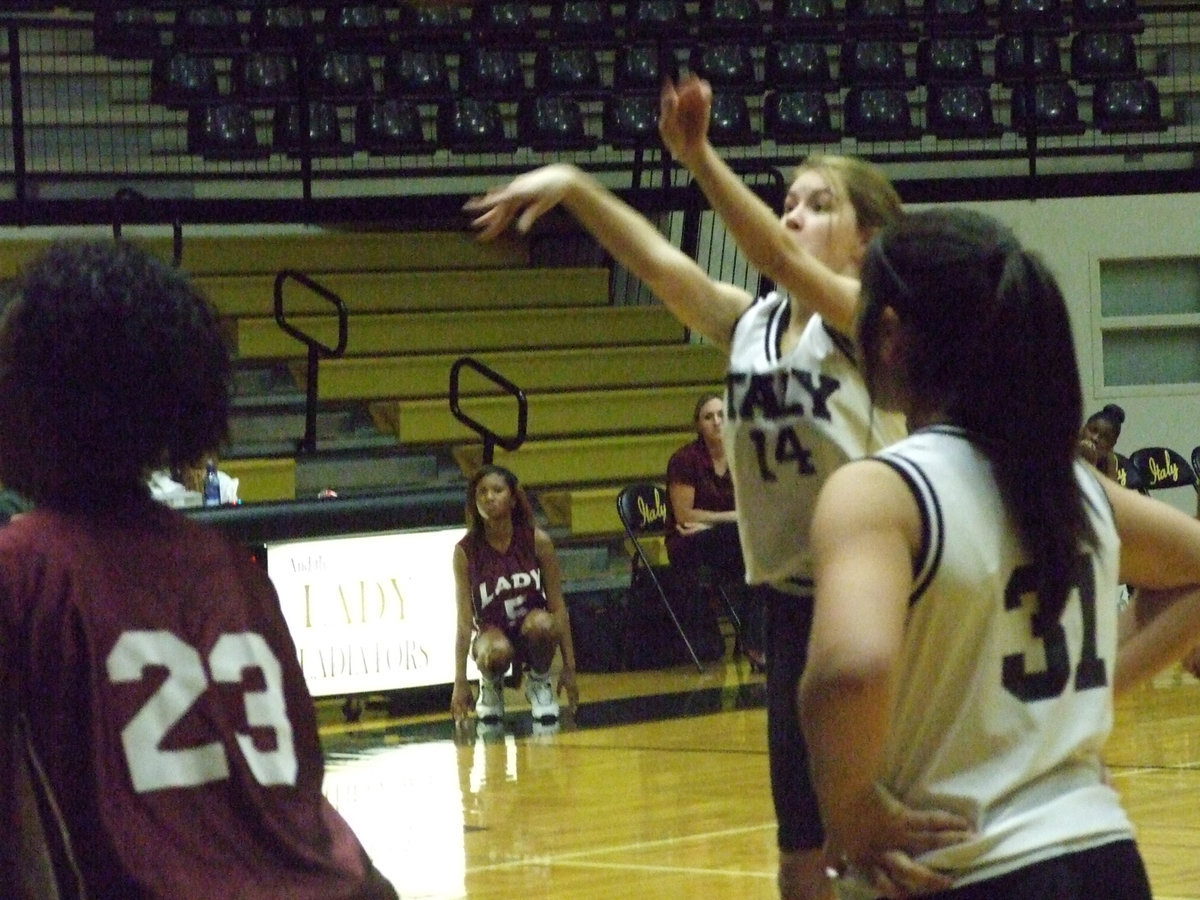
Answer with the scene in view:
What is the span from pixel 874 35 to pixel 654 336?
2.68 m

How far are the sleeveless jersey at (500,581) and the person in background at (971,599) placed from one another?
7305 millimetres

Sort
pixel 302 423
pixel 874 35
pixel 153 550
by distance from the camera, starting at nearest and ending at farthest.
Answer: pixel 153 550 < pixel 302 423 < pixel 874 35

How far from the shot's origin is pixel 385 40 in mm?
13484

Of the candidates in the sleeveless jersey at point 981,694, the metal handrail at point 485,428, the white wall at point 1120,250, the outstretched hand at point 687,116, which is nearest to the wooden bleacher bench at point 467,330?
the metal handrail at point 485,428

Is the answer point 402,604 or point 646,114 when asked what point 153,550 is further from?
point 646,114

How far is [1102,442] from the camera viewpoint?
11.8 meters

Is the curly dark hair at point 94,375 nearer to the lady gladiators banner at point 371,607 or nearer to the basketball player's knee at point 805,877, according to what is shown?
the basketball player's knee at point 805,877

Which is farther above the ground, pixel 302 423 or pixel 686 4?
pixel 686 4

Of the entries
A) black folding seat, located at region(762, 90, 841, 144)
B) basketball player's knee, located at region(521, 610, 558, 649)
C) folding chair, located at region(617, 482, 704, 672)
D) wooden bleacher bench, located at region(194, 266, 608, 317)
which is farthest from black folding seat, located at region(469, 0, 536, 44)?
basketball player's knee, located at region(521, 610, 558, 649)

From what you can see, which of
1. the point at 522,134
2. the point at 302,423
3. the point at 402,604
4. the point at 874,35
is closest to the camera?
the point at 402,604

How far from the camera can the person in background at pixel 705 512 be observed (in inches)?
416

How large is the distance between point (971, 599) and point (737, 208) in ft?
3.74

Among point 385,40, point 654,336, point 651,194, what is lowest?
point 654,336

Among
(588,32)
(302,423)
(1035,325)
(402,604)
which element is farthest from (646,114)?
(1035,325)
